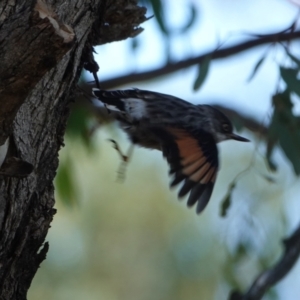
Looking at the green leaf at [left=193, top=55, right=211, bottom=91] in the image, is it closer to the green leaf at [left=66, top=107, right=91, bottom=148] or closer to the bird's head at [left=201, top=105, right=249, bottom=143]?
the bird's head at [left=201, top=105, right=249, bottom=143]

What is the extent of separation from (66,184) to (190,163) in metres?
1.00

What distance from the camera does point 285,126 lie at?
3.32 meters

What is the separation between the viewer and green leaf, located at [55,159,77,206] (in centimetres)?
348

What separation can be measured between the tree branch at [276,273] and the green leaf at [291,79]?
2.48ft

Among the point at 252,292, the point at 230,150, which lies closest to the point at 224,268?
the point at 252,292

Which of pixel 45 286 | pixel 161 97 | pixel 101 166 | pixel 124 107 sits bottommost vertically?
pixel 124 107

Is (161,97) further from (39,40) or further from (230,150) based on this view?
(230,150)

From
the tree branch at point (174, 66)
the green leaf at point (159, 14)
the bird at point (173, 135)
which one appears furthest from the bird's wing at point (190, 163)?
the tree branch at point (174, 66)

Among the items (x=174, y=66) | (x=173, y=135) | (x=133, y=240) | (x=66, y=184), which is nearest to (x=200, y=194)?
(x=173, y=135)

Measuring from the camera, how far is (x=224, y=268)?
387 centimetres

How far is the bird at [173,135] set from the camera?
8.35ft

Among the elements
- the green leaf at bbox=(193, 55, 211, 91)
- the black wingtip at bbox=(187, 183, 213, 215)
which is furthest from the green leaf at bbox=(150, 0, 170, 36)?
the black wingtip at bbox=(187, 183, 213, 215)

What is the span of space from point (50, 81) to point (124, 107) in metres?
0.77

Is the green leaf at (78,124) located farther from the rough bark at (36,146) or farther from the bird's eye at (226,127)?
the rough bark at (36,146)
